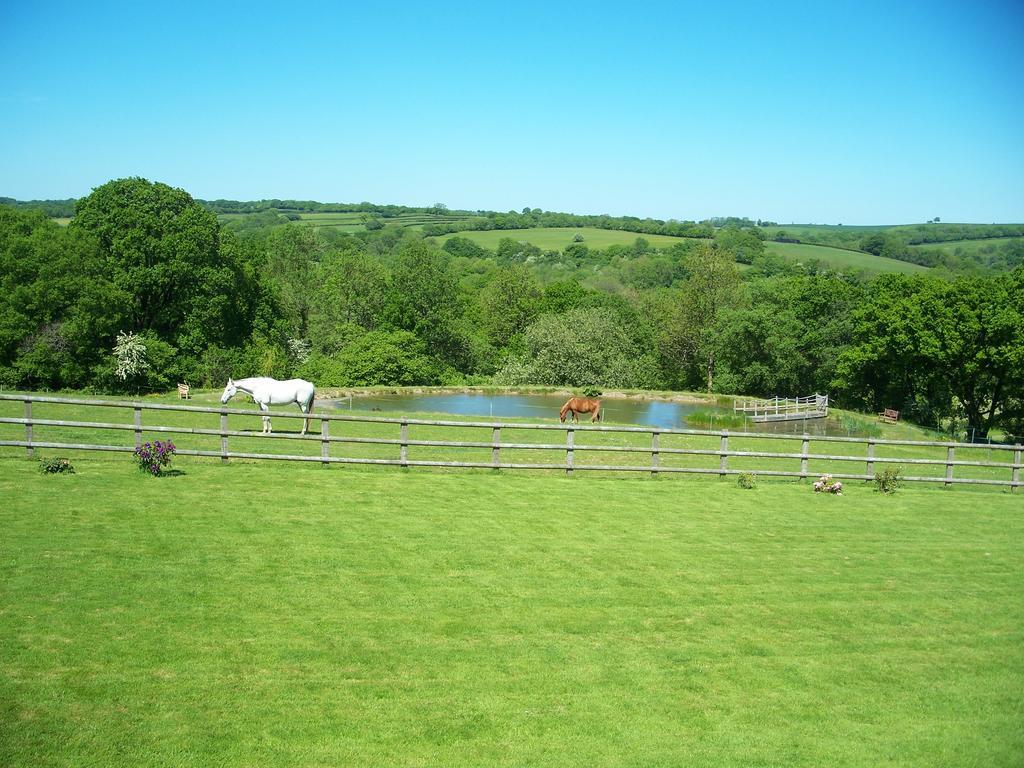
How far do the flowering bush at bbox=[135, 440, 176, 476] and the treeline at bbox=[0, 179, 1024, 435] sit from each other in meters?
30.6

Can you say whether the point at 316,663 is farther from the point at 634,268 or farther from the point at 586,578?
the point at 634,268

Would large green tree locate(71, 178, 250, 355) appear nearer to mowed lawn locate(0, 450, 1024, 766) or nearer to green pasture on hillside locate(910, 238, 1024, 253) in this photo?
mowed lawn locate(0, 450, 1024, 766)

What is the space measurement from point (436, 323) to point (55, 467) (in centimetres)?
5325

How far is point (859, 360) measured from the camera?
168 feet

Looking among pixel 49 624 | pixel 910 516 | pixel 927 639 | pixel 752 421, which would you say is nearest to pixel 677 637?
pixel 927 639

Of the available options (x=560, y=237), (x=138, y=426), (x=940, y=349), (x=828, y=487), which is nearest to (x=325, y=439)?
(x=138, y=426)

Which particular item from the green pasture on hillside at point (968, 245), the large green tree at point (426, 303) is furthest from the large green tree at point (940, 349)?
the green pasture on hillside at point (968, 245)

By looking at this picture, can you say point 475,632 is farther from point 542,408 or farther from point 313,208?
point 313,208

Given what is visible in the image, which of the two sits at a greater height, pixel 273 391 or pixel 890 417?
pixel 273 391

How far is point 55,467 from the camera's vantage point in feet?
42.5

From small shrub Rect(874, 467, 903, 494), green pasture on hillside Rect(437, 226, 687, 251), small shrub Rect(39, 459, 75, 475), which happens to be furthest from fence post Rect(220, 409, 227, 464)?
green pasture on hillside Rect(437, 226, 687, 251)

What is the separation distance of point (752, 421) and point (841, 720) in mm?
35368

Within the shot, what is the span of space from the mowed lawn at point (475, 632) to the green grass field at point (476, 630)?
32 mm

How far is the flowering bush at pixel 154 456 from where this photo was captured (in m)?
13.4
